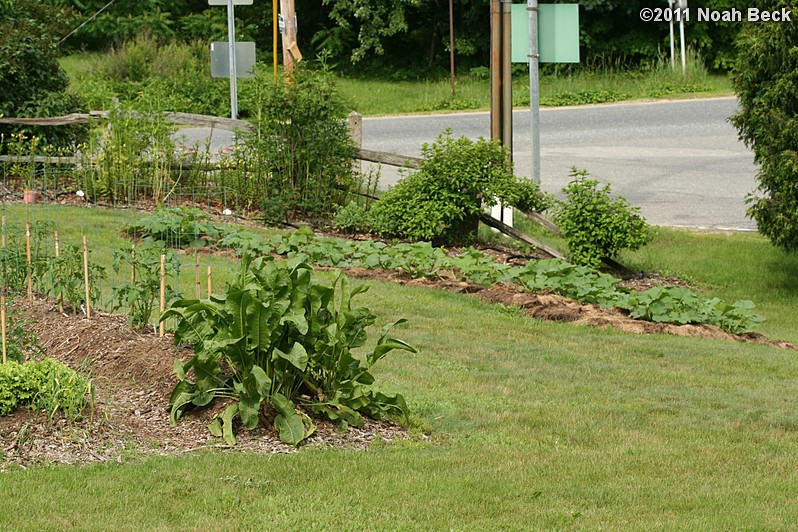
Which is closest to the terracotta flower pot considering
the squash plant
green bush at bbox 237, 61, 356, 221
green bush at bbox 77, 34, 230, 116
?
green bush at bbox 237, 61, 356, 221

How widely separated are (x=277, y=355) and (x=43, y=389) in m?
1.10

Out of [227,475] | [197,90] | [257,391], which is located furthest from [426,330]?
[197,90]

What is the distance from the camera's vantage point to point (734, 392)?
23.3 feet

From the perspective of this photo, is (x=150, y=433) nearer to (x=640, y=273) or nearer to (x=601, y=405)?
(x=601, y=405)

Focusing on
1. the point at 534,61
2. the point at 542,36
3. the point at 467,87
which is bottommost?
the point at 534,61

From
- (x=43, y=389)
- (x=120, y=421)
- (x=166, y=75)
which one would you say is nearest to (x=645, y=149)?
(x=166, y=75)

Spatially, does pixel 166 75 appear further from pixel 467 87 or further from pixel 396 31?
pixel 467 87

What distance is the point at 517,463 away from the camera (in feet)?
18.1

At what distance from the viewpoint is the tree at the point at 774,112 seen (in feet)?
36.0

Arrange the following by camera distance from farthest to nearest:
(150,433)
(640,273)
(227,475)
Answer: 1. (640,273)
2. (150,433)
3. (227,475)

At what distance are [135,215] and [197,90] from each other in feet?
42.4

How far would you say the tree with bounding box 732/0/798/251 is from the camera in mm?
10984

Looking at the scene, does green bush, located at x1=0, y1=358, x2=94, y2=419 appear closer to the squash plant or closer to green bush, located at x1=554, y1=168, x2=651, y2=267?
the squash plant

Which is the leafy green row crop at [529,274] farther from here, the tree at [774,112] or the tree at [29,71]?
the tree at [29,71]
